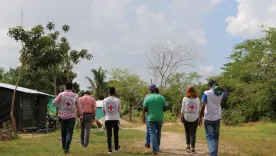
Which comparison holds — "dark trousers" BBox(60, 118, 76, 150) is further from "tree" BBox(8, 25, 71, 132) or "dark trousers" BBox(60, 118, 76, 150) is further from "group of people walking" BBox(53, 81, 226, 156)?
"tree" BBox(8, 25, 71, 132)

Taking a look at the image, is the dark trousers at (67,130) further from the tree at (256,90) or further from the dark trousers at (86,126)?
the tree at (256,90)

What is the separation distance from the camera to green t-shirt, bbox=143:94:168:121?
9.55m

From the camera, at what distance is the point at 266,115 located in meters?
33.8

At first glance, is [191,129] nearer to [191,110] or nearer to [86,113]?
[191,110]

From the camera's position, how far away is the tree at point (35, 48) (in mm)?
16438

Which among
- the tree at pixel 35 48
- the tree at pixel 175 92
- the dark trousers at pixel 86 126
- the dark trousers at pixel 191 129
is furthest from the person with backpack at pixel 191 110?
the tree at pixel 175 92

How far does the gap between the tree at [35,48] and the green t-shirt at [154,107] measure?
8.37 m

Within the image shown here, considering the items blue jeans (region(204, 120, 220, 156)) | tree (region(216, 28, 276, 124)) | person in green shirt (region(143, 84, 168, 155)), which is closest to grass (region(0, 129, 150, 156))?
person in green shirt (region(143, 84, 168, 155))

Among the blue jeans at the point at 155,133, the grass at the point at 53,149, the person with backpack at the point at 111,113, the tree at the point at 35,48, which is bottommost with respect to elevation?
the grass at the point at 53,149

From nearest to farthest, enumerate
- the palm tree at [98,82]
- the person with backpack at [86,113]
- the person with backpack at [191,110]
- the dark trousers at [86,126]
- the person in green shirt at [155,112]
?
the person in green shirt at [155,112], the person with backpack at [191,110], the dark trousers at [86,126], the person with backpack at [86,113], the palm tree at [98,82]

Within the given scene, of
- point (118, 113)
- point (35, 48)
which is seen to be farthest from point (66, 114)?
point (35, 48)

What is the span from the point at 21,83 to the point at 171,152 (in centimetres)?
3707

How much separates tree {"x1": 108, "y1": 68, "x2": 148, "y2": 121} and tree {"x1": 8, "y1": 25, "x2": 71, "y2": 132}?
107ft

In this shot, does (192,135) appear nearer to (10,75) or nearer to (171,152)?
(171,152)
